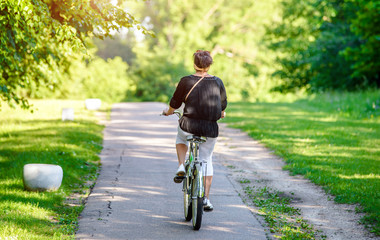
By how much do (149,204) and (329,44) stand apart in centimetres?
2244

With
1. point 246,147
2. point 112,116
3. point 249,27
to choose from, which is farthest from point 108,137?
point 249,27

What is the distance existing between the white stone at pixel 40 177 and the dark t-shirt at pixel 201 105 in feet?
9.12

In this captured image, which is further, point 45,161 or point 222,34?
point 222,34

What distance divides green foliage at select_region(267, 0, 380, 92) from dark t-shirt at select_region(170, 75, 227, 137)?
15.1m

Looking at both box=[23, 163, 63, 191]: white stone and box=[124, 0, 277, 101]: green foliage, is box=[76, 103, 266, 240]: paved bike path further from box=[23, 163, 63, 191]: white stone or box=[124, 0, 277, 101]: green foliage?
box=[124, 0, 277, 101]: green foliage

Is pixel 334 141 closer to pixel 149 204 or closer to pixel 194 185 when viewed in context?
pixel 149 204

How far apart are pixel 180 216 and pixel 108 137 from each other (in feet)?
24.7

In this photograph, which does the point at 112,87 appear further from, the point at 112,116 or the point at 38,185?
the point at 38,185

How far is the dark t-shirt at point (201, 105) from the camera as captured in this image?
5.82 metres

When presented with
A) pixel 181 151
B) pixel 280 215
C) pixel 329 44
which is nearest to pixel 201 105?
pixel 181 151

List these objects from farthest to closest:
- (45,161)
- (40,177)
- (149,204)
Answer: (45,161), (40,177), (149,204)

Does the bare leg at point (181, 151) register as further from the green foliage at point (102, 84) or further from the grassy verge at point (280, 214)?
the green foliage at point (102, 84)

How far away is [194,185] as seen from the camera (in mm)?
5688

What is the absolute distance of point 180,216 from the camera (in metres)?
6.48
